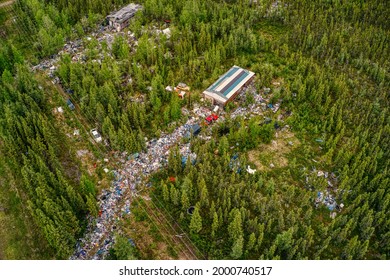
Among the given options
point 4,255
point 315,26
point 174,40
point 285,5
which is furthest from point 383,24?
point 4,255

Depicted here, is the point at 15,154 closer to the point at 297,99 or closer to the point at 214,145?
the point at 214,145

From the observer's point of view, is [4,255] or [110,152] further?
[110,152]

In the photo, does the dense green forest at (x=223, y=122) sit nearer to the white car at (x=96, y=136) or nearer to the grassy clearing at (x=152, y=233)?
the white car at (x=96, y=136)

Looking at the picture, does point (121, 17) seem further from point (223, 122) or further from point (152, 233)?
point (152, 233)

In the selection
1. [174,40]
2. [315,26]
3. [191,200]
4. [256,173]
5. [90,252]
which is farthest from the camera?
[315,26]

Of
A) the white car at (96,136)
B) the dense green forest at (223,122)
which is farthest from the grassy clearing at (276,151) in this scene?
the white car at (96,136)

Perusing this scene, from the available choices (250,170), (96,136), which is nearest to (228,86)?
(250,170)
